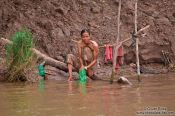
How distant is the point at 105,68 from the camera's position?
48.9 ft

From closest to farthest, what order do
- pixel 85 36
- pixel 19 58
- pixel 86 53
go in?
pixel 19 58, pixel 85 36, pixel 86 53

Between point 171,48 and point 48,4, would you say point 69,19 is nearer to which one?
point 48,4

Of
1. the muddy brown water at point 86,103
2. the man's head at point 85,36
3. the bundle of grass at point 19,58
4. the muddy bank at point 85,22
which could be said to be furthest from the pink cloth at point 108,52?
the muddy brown water at point 86,103

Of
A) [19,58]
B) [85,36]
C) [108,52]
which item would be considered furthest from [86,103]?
[108,52]

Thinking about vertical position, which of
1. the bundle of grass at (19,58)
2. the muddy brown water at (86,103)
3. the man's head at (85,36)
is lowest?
the muddy brown water at (86,103)

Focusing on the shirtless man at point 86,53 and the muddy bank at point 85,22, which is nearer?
the shirtless man at point 86,53

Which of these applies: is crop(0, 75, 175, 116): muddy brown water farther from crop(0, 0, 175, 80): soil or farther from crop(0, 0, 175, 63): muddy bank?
crop(0, 0, 175, 63): muddy bank

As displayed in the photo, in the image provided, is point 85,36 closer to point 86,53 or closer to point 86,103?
point 86,53

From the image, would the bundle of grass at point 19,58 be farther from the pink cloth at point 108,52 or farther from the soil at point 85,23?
the soil at point 85,23

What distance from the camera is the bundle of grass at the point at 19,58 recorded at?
11125mm

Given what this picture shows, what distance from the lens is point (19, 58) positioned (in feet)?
36.7

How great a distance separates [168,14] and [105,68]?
375cm

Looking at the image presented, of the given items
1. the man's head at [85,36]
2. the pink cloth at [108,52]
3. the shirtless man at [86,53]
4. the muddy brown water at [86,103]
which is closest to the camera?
the muddy brown water at [86,103]

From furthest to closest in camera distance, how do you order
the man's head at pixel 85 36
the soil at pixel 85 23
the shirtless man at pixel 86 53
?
1. the soil at pixel 85 23
2. the shirtless man at pixel 86 53
3. the man's head at pixel 85 36
